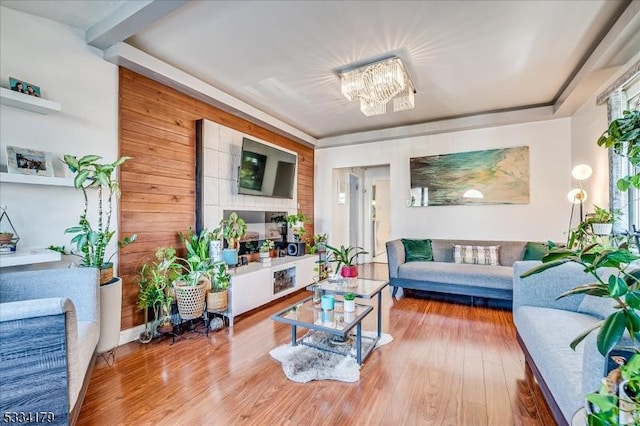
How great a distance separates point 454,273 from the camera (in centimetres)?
352

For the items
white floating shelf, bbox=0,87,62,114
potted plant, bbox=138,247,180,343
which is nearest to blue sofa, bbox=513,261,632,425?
potted plant, bbox=138,247,180,343

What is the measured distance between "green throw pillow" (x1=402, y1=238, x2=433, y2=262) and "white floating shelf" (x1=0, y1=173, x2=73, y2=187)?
389 centimetres

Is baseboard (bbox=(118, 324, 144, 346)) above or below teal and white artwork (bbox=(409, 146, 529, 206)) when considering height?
below

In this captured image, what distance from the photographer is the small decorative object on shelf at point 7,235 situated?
1.77 m

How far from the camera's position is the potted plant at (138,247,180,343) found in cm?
253

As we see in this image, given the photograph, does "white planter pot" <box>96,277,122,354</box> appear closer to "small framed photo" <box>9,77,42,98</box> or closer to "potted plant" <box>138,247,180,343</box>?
"potted plant" <box>138,247,180,343</box>

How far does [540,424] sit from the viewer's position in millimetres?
1517

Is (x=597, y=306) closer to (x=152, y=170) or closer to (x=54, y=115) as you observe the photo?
(x=152, y=170)

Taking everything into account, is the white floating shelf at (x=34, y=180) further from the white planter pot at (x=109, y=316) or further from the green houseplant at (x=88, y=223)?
the white planter pot at (x=109, y=316)

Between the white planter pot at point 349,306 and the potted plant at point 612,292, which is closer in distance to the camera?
the potted plant at point 612,292

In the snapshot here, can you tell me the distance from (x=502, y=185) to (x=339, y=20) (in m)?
3.49

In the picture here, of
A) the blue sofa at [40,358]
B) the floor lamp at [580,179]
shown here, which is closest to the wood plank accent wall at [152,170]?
the blue sofa at [40,358]

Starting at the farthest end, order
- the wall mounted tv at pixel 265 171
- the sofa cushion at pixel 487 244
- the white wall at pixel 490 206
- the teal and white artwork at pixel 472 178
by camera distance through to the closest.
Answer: the teal and white artwork at pixel 472 178 < the white wall at pixel 490 206 < the sofa cushion at pixel 487 244 < the wall mounted tv at pixel 265 171

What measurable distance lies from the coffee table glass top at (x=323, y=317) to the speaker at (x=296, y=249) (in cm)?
197
